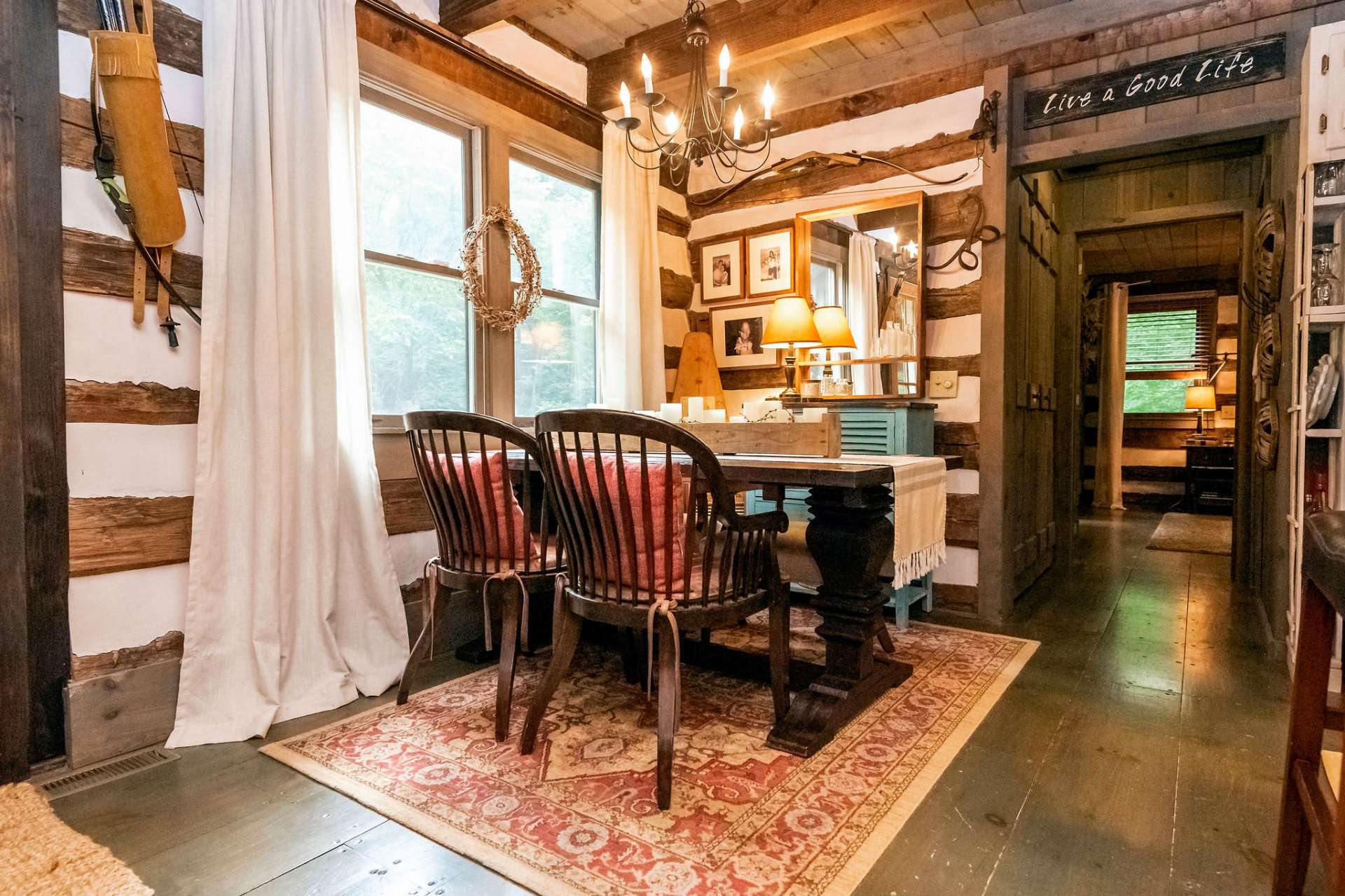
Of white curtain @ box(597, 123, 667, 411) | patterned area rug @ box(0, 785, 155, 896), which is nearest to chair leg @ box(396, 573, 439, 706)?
patterned area rug @ box(0, 785, 155, 896)

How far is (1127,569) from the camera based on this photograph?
4.37 metres

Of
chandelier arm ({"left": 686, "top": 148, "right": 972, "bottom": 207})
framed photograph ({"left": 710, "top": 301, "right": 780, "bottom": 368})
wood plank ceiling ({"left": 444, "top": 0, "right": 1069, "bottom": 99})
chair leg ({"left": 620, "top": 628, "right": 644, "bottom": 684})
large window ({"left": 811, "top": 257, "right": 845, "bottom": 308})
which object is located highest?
wood plank ceiling ({"left": 444, "top": 0, "right": 1069, "bottom": 99})

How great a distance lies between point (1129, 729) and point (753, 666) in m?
1.13

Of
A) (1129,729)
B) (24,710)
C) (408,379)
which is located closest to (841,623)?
(1129,729)

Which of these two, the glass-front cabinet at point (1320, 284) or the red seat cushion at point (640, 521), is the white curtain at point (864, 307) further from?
the red seat cushion at point (640, 521)

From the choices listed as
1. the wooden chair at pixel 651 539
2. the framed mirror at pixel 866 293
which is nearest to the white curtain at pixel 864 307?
the framed mirror at pixel 866 293

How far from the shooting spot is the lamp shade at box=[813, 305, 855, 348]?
3.30m

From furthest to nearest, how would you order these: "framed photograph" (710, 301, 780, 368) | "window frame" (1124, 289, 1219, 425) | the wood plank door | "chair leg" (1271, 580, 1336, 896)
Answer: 1. "window frame" (1124, 289, 1219, 425)
2. "framed photograph" (710, 301, 780, 368)
3. the wood plank door
4. "chair leg" (1271, 580, 1336, 896)

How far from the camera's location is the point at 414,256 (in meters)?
2.85

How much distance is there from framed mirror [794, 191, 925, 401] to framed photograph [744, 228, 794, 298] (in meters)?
0.07

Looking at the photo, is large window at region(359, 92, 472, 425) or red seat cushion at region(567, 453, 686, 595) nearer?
red seat cushion at region(567, 453, 686, 595)

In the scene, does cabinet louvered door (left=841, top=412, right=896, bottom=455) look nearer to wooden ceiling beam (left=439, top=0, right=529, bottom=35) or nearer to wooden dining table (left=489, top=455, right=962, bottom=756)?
wooden dining table (left=489, top=455, right=962, bottom=756)

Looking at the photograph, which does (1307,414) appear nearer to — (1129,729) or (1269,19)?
(1129,729)

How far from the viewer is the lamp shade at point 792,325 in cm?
302
